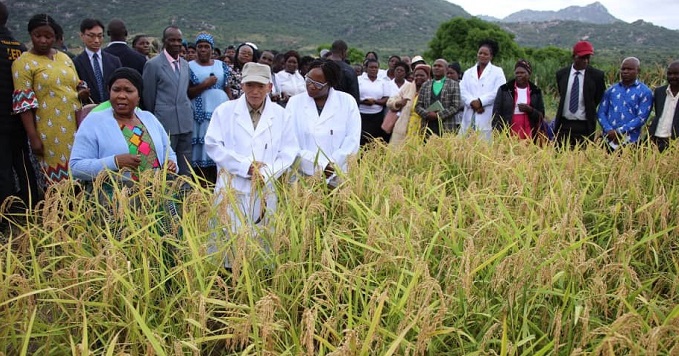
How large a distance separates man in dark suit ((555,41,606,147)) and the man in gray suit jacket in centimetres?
407

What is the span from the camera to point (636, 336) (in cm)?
187

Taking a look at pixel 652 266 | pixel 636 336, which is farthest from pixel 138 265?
pixel 652 266

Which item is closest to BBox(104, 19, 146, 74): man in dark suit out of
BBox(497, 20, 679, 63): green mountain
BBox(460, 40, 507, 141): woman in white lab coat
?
BBox(460, 40, 507, 141): woman in white lab coat

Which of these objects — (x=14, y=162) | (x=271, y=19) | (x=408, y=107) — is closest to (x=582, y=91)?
(x=408, y=107)

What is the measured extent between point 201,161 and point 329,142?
2.01 m

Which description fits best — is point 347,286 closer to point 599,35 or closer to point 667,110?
point 667,110

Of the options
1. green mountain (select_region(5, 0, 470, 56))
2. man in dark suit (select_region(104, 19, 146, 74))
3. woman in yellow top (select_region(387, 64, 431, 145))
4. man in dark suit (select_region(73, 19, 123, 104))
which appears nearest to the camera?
man in dark suit (select_region(73, 19, 123, 104))

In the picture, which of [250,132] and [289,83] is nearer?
[250,132]

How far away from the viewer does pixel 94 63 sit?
4.82m

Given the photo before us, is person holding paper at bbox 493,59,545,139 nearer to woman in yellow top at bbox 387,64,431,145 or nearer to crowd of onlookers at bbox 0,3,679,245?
crowd of onlookers at bbox 0,3,679,245

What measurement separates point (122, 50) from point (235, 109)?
242 centimetres

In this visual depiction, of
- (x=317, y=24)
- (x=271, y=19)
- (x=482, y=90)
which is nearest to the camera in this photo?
(x=482, y=90)

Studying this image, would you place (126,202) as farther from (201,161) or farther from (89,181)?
(201,161)

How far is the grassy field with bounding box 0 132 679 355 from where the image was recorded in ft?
5.76
